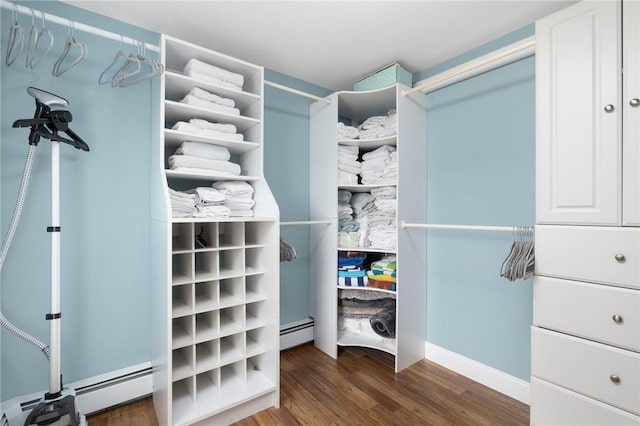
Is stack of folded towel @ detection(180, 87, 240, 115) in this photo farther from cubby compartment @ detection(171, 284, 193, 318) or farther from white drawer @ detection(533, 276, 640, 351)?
white drawer @ detection(533, 276, 640, 351)

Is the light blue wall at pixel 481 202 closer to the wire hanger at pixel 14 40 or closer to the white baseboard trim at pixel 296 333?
the white baseboard trim at pixel 296 333

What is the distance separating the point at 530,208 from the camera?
183 cm

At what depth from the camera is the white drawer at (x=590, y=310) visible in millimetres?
1210

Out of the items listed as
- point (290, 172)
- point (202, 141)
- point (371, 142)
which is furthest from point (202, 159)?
point (371, 142)

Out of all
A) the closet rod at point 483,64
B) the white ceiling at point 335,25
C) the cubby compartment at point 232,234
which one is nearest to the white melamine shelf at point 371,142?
the closet rod at point 483,64

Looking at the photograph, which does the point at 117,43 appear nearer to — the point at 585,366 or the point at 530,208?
the point at 530,208

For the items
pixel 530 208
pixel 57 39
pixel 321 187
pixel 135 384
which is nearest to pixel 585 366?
pixel 530 208

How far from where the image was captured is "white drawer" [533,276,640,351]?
1210mm

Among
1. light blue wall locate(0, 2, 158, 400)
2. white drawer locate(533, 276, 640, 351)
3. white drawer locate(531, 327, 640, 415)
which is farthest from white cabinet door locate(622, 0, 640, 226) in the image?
light blue wall locate(0, 2, 158, 400)

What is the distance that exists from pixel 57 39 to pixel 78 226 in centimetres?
103

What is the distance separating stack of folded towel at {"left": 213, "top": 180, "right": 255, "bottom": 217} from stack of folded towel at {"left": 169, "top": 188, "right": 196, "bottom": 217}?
19 cm

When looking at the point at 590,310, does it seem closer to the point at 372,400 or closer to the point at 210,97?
the point at 372,400

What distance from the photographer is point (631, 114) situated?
1.21m

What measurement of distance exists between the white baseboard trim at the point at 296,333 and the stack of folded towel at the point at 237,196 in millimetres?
1158
